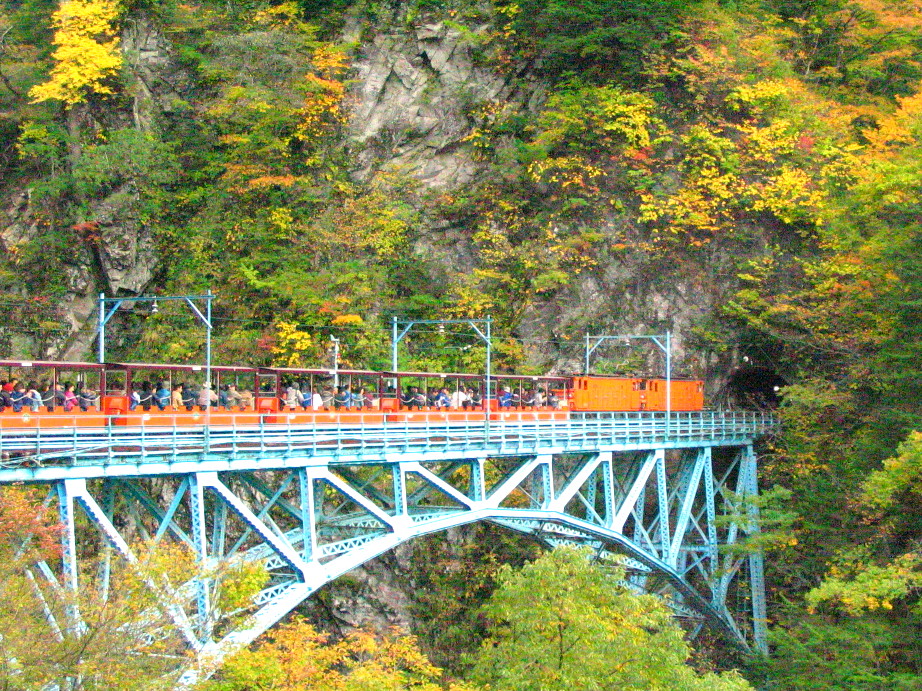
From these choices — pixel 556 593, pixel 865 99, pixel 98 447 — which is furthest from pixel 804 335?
pixel 98 447

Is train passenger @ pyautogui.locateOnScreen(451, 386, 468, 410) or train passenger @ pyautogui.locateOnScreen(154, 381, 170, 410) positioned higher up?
train passenger @ pyautogui.locateOnScreen(154, 381, 170, 410)

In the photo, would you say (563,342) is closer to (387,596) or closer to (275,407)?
(387,596)

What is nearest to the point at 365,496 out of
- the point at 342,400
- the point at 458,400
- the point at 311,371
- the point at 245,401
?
the point at 342,400

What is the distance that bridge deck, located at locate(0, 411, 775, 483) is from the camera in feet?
73.8

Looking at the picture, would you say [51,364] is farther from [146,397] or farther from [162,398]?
[162,398]

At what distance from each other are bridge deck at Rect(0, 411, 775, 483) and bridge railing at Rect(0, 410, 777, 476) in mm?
23

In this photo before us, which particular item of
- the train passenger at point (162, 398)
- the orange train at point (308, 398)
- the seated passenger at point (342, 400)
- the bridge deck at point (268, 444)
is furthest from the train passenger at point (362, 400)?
the train passenger at point (162, 398)

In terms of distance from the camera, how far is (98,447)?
2294 cm

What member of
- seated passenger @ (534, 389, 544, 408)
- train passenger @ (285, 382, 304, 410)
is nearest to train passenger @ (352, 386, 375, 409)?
train passenger @ (285, 382, 304, 410)

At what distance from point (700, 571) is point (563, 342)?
11.0 meters

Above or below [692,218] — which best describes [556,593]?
below

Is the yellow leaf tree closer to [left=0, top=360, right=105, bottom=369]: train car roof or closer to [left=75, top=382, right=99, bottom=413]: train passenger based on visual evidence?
[left=75, top=382, right=99, bottom=413]: train passenger

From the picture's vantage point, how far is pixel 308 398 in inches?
1378

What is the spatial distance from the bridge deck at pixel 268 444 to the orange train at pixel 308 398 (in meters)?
0.49
